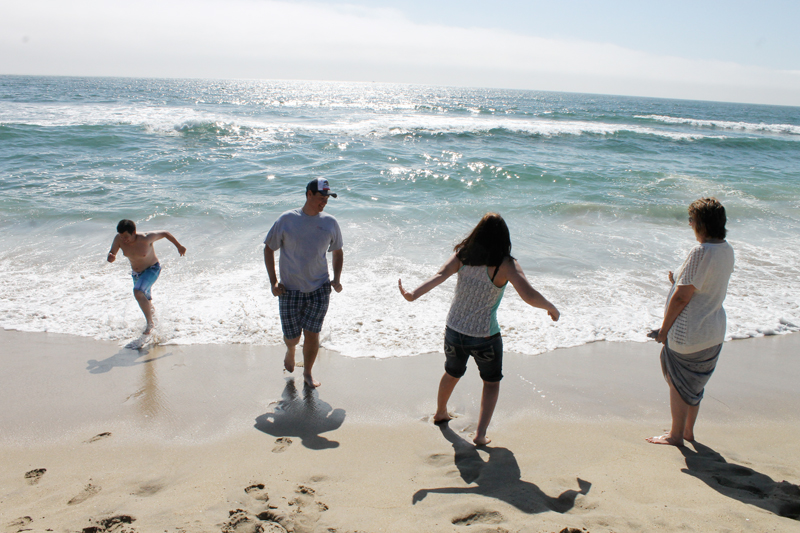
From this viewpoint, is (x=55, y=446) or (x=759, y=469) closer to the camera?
(x=759, y=469)

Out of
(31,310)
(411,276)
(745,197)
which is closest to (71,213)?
(31,310)

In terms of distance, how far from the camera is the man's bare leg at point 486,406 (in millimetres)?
3232

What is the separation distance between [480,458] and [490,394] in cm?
42

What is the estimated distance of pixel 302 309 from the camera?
4.02m

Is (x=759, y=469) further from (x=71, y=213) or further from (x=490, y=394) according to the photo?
(x=71, y=213)

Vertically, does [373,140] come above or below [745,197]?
above

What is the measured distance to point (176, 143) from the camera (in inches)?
722

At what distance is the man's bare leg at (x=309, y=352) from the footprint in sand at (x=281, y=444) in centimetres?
80

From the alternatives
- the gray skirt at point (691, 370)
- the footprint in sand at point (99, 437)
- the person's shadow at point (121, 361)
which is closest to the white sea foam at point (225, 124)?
the person's shadow at point (121, 361)

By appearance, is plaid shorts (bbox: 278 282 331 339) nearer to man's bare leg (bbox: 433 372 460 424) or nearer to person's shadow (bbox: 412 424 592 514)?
man's bare leg (bbox: 433 372 460 424)

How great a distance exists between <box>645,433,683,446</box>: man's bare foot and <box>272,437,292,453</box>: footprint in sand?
2558 millimetres

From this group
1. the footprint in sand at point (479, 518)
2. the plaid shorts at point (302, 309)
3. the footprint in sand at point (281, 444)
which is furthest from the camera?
the plaid shorts at point (302, 309)

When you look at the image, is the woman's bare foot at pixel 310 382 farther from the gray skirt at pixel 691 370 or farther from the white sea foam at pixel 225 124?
the white sea foam at pixel 225 124

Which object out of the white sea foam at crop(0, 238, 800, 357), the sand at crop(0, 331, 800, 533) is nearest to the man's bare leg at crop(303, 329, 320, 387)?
the sand at crop(0, 331, 800, 533)
